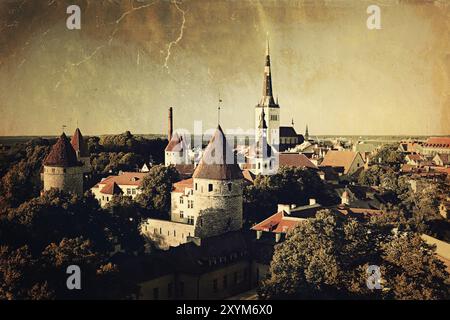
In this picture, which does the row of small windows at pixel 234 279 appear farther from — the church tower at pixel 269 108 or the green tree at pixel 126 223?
the church tower at pixel 269 108

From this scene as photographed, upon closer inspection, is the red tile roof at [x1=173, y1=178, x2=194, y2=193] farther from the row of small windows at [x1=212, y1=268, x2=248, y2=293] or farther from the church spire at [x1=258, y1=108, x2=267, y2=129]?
the church spire at [x1=258, y1=108, x2=267, y2=129]

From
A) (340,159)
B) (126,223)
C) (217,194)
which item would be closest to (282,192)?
(217,194)

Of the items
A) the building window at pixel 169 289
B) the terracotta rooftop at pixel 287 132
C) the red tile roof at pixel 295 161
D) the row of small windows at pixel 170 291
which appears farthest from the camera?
the terracotta rooftop at pixel 287 132

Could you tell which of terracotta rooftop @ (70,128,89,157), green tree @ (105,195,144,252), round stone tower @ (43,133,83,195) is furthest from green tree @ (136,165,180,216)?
terracotta rooftop @ (70,128,89,157)

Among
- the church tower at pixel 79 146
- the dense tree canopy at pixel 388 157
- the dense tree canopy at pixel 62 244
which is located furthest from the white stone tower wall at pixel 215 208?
the dense tree canopy at pixel 388 157

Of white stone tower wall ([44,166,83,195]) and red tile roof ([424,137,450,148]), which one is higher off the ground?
red tile roof ([424,137,450,148])

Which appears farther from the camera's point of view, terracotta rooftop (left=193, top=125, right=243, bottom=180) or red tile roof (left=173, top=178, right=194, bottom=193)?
red tile roof (left=173, top=178, right=194, bottom=193)
